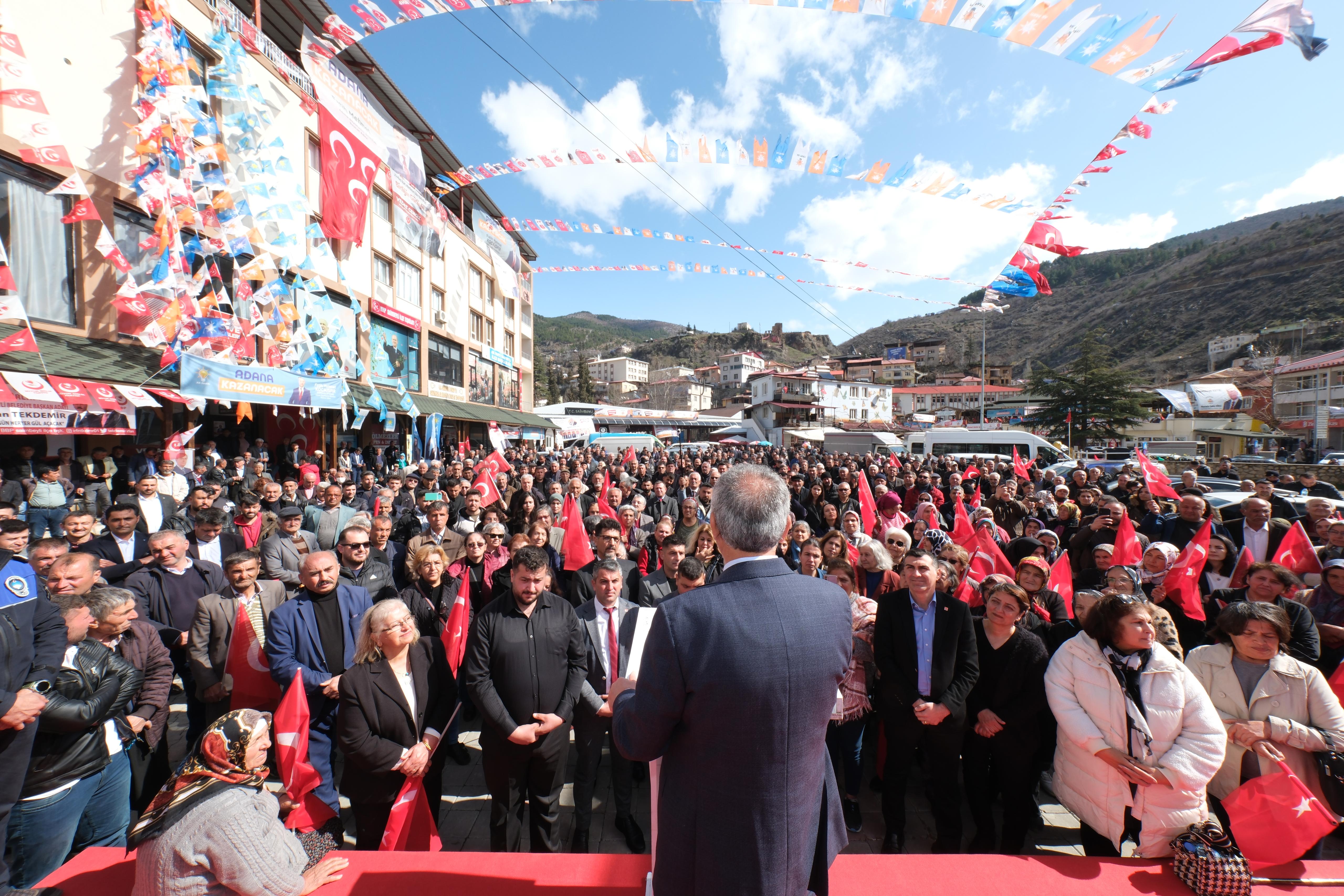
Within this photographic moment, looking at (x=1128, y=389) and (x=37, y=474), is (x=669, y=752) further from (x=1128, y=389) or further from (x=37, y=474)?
(x=1128, y=389)

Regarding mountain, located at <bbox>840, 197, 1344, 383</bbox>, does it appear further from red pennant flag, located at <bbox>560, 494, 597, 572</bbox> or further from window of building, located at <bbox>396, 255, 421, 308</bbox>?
red pennant flag, located at <bbox>560, 494, 597, 572</bbox>

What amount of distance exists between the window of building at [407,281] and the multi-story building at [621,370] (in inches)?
3639

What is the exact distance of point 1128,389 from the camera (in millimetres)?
36719

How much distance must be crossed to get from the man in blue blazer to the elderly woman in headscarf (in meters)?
1.31

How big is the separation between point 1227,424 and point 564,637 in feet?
183

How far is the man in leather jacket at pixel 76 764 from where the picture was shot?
2.47 m

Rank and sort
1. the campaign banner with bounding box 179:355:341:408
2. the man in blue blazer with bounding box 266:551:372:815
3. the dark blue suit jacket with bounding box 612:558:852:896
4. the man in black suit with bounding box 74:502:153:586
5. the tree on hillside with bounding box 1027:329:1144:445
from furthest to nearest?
the tree on hillside with bounding box 1027:329:1144:445 → the campaign banner with bounding box 179:355:341:408 → the man in black suit with bounding box 74:502:153:586 → the man in blue blazer with bounding box 266:551:372:815 → the dark blue suit jacket with bounding box 612:558:852:896

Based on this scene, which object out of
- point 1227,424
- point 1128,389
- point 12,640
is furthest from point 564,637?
point 1227,424

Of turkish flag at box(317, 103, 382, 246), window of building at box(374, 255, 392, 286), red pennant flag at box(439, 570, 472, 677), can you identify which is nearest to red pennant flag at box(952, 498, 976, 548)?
red pennant flag at box(439, 570, 472, 677)

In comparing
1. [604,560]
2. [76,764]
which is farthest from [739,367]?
[76,764]

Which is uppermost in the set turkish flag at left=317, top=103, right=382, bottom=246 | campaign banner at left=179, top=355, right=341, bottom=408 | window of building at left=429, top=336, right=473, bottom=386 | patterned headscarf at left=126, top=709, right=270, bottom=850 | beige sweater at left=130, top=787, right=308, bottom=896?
turkish flag at left=317, top=103, right=382, bottom=246

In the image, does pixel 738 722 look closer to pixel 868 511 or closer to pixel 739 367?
pixel 868 511

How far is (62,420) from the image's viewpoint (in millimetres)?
7766

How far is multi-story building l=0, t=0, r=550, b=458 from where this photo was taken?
29.8 feet
